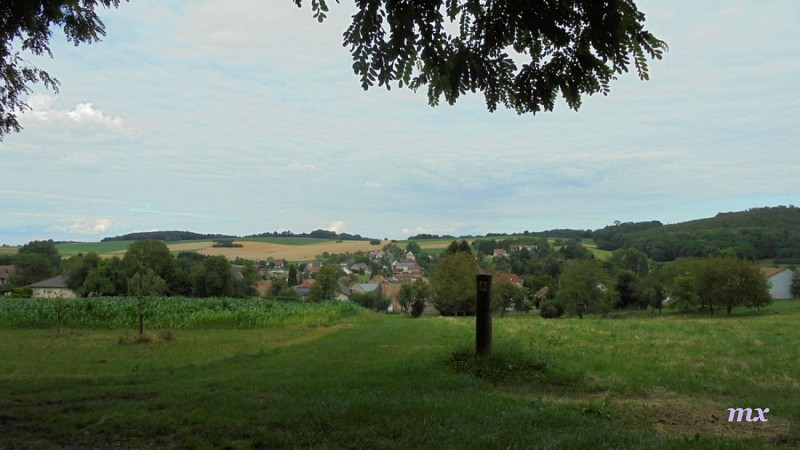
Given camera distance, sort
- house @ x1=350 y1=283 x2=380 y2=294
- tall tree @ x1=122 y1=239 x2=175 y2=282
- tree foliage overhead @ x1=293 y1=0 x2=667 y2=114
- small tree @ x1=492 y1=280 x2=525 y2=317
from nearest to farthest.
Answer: tree foliage overhead @ x1=293 y1=0 x2=667 y2=114 < small tree @ x1=492 y1=280 x2=525 y2=317 < tall tree @ x1=122 y1=239 x2=175 y2=282 < house @ x1=350 y1=283 x2=380 y2=294

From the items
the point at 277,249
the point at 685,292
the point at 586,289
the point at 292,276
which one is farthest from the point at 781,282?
the point at 292,276

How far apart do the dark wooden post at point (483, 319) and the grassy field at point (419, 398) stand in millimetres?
422

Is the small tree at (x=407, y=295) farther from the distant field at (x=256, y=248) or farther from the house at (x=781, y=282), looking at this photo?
the house at (x=781, y=282)

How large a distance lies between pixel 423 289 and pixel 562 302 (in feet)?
60.9

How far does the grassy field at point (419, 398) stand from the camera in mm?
5246

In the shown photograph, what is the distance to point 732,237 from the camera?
7288 cm

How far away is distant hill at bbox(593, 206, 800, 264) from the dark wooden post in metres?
54.5

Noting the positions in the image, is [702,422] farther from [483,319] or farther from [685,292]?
[685,292]

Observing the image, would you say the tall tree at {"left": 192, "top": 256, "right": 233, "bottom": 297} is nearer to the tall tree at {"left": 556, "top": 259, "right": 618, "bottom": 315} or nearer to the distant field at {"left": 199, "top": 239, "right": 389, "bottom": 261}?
the distant field at {"left": 199, "top": 239, "right": 389, "bottom": 261}

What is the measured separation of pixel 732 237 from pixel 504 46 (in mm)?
80692

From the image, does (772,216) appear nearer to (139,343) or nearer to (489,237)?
(489,237)

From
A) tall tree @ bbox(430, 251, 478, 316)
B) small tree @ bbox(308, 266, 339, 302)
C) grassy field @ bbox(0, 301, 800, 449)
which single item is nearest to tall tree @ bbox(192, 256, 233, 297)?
small tree @ bbox(308, 266, 339, 302)

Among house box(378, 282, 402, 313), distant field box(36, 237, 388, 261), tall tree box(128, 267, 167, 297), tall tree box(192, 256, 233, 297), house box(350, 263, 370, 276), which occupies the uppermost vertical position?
distant field box(36, 237, 388, 261)

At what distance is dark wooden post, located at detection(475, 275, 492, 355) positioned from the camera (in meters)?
9.75
